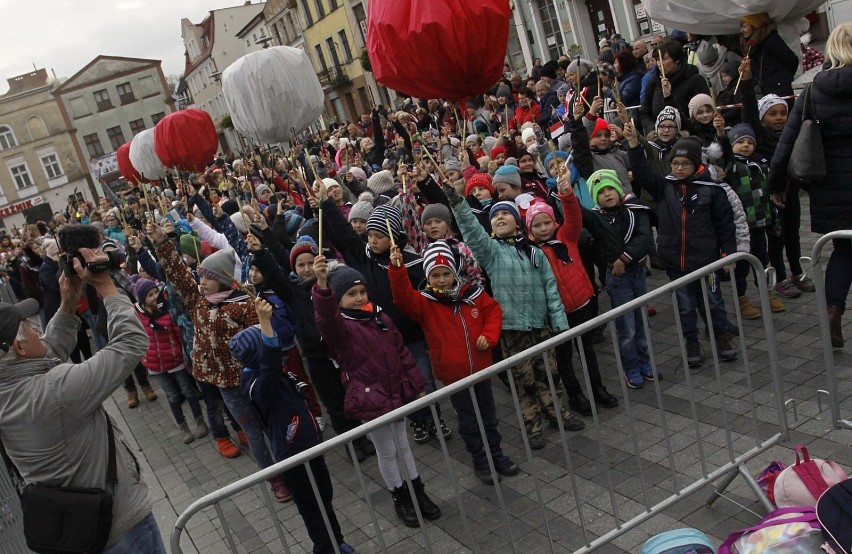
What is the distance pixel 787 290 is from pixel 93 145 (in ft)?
222

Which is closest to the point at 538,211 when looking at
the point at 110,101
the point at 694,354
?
the point at 694,354

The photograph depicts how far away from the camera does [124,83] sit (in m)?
65.7

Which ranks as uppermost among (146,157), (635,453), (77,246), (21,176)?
(21,176)

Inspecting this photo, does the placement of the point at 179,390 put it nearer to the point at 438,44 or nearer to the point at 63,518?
the point at 63,518

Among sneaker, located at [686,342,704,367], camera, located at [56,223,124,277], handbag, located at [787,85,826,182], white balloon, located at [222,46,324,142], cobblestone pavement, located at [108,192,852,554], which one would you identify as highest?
white balloon, located at [222,46,324,142]

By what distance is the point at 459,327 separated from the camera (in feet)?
15.4

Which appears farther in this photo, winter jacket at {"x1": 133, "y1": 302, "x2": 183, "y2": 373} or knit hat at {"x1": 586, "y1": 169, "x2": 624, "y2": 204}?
winter jacket at {"x1": 133, "y1": 302, "x2": 183, "y2": 373}

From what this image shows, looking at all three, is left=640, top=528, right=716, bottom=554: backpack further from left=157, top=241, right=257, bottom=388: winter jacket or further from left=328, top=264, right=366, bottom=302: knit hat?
left=157, top=241, right=257, bottom=388: winter jacket

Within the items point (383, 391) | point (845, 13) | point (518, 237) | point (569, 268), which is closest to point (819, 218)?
point (569, 268)

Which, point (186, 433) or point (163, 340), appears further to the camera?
point (186, 433)

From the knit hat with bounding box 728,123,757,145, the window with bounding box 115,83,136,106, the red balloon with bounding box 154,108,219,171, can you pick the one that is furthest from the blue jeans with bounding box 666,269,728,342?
the window with bounding box 115,83,136,106

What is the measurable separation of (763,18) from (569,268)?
4812 mm

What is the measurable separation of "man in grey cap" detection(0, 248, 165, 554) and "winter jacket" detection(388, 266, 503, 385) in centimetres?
185

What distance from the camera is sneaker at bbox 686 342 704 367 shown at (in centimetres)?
522
